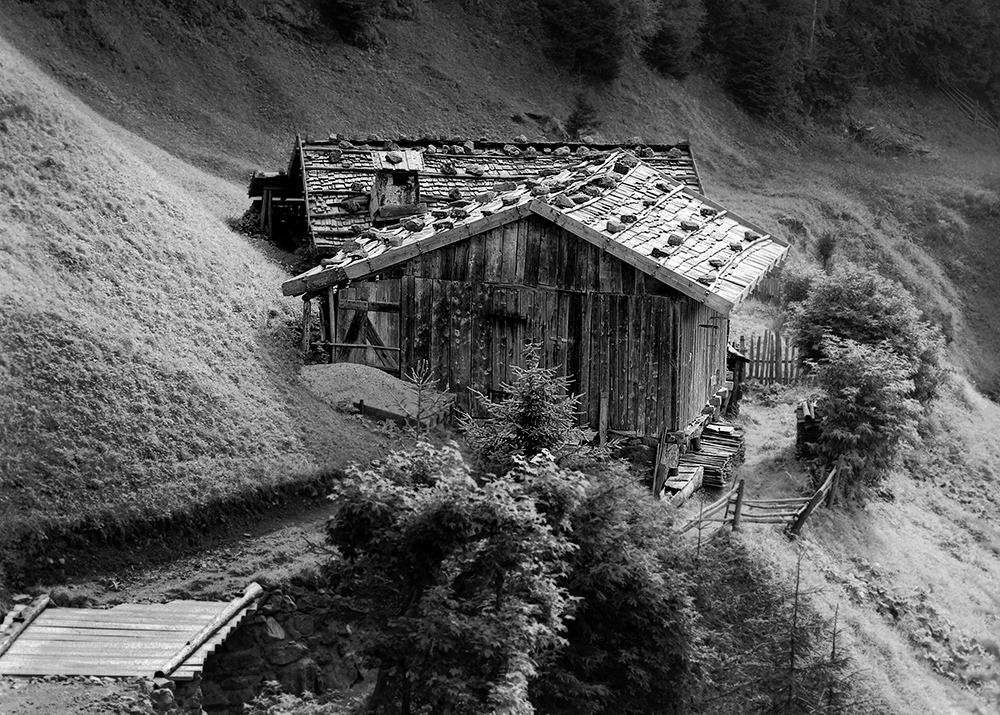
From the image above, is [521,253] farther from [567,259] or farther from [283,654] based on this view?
[283,654]

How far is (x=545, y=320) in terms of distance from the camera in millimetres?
19016

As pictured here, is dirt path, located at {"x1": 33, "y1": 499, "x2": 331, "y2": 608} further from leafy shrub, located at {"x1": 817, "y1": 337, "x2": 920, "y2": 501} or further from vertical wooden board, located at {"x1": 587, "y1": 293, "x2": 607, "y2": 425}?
leafy shrub, located at {"x1": 817, "y1": 337, "x2": 920, "y2": 501}

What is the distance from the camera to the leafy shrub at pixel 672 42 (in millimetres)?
57812

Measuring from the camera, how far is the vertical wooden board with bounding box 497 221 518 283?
18938mm

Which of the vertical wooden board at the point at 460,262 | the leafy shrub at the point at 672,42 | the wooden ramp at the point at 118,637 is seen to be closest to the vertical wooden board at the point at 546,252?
the vertical wooden board at the point at 460,262

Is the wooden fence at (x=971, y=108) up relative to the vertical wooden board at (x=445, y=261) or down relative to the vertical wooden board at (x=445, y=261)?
up

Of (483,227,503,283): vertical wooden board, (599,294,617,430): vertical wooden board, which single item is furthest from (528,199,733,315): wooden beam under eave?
(483,227,503,283): vertical wooden board

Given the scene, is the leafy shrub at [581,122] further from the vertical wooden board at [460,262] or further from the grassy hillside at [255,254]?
the vertical wooden board at [460,262]

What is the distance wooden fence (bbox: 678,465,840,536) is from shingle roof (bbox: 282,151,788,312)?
3283mm

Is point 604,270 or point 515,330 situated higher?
point 604,270

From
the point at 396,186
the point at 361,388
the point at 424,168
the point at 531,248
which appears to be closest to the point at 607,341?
the point at 531,248

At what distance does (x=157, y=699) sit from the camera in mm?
11125

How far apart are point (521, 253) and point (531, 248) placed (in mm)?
186

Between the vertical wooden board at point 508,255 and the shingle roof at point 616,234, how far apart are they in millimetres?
259
